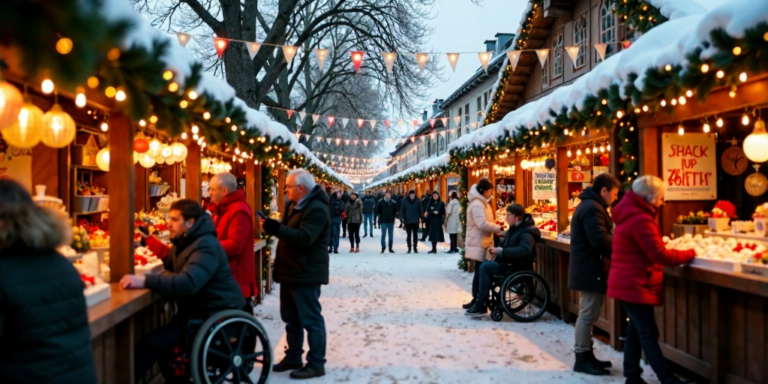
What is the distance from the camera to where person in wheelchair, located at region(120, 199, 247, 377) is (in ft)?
14.0

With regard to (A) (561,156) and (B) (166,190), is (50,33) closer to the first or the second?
(A) (561,156)

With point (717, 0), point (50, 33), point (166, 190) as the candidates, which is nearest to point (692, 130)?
point (717, 0)

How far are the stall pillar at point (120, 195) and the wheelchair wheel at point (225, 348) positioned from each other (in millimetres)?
963

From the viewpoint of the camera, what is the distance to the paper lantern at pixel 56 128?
4203mm

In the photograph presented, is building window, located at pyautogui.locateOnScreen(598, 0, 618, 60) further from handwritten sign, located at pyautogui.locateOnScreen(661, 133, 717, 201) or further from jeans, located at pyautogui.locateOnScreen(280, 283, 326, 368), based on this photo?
jeans, located at pyautogui.locateOnScreen(280, 283, 326, 368)

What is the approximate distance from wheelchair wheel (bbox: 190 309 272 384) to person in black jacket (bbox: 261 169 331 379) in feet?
2.79

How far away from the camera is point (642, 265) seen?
491 cm

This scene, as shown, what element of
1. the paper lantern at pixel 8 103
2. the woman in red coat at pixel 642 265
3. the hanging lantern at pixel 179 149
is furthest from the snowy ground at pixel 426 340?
the paper lantern at pixel 8 103

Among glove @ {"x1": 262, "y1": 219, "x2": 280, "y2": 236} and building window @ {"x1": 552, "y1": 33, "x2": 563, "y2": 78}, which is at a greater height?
building window @ {"x1": 552, "y1": 33, "x2": 563, "y2": 78}

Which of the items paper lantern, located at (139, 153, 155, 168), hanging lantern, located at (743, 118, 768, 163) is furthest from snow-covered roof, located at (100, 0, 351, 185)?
hanging lantern, located at (743, 118, 768, 163)

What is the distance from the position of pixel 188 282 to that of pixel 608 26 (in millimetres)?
10818

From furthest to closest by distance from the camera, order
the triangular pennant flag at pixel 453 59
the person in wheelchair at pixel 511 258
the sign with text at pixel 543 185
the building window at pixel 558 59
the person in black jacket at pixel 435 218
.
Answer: the person in black jacket at pixel 435 218 < the building window at pixel 558 59 < the sign with text at pixel 543 185 < the triangular pennant flag at pixel 453 59 < the person in wheelchair at pixel 511 258

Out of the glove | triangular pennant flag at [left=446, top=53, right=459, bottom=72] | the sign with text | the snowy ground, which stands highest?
triangular pennant flag at [left=446, top=53, right=459, bottom=72]

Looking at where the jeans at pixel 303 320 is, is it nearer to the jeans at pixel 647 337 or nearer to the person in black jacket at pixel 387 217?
the jeans at pixel 647 337
